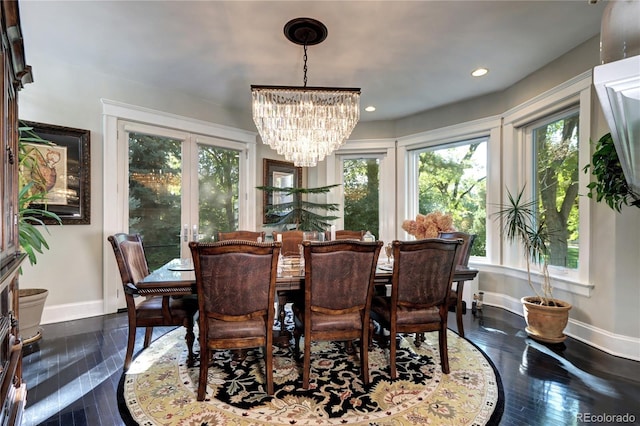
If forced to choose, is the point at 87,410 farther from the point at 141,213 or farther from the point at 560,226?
the point at 560,226

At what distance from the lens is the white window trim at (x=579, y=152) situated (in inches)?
107

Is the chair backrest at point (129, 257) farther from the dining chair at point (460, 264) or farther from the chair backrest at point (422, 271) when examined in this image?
the dining chair at point (460, 264)

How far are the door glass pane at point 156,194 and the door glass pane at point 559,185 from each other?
4.48 metres

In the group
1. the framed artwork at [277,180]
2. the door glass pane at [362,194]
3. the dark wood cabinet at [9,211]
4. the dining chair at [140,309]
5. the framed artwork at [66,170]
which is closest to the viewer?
the dark wood cabinet at [9,211]

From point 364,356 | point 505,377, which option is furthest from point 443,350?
point 364,356

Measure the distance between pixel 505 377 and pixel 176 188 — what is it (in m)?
4.00

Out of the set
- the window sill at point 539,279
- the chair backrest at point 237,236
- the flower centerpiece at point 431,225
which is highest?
the flower centerpiece at point 431,225

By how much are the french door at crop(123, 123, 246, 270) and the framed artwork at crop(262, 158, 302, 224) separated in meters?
0.52

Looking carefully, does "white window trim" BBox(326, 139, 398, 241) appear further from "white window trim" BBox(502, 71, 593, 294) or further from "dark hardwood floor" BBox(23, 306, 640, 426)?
"dark hardwood floor" BBox(23, 306, 640, 426)

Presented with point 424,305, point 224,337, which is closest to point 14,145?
point 224,337

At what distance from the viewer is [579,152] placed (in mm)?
2834

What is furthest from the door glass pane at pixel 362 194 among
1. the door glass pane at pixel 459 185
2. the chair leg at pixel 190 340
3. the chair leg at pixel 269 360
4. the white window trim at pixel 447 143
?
the chair leg at pixel 269 360

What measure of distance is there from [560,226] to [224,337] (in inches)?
138

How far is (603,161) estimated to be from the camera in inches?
75.2
